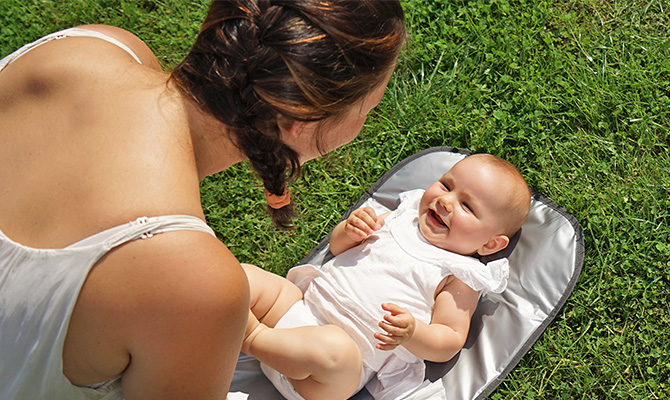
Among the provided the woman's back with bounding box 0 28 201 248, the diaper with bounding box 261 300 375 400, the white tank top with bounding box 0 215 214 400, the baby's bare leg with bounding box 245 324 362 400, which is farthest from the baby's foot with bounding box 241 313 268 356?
the woman's back with bounding box 0 28 201 248

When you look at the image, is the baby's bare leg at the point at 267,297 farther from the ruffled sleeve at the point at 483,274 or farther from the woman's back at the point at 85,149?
the woman's back at the point at 85,149

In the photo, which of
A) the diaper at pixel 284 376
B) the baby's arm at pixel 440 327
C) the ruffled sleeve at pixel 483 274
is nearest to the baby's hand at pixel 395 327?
the baby's arm at pixel 440 327

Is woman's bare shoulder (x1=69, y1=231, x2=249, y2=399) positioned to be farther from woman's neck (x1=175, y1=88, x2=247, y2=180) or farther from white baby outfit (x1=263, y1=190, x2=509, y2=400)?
white baby outfit (x1=263, y1=190, x2=509, y2=400)

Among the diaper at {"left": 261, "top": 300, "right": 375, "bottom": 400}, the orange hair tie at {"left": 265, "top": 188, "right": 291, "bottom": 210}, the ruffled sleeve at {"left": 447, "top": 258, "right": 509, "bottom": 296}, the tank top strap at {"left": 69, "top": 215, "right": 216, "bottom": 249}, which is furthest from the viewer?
the ruffled sleeve at {"left": 447, "top": 258, "right": 509, "bottom": 296}

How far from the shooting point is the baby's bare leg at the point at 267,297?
2396 mm

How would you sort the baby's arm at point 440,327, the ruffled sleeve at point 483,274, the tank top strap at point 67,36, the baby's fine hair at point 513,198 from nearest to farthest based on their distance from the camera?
1. the tank top strap at point 67,36
2. the baby's arm at point 440,327
3. the ruffled sleeve at point 483,274
4. the baby's fine hair at point 513,198

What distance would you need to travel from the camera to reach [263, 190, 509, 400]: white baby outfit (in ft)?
7.73

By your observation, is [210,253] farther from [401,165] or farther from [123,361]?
[401,165]

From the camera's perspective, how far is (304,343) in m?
2.17

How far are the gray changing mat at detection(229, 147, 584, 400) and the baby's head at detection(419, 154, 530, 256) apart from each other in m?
0.20

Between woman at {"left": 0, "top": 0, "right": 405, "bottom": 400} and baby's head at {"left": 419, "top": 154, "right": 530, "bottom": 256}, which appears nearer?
woman at {"left": 0, "top": 0, "right": 405, "bottom": 400}

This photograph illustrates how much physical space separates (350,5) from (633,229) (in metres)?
2.04

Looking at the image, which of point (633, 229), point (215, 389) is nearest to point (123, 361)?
point (215, 389)

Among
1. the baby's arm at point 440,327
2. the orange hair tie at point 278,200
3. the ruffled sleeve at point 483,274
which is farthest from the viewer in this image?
the ruffled sleeve at point 483,274
